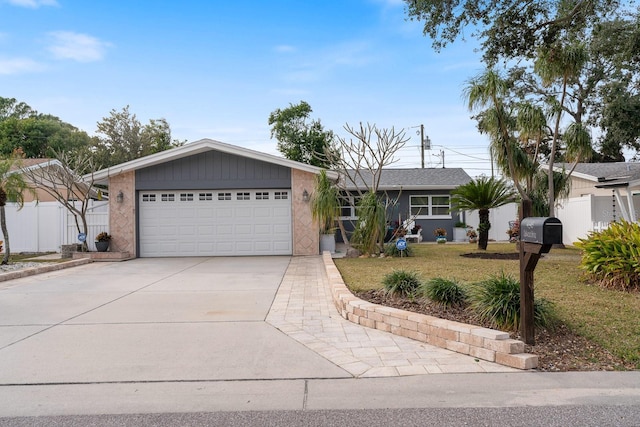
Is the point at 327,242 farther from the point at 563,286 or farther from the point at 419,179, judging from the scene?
the point at 563,286

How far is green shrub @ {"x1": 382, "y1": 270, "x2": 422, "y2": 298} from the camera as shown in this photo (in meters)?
7.17

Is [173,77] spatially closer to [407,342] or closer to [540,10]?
[540,10]

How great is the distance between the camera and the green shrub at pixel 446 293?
6.40 m

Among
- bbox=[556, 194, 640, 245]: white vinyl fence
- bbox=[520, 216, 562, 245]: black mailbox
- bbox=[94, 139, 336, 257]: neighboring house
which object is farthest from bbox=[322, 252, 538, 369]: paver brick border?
bbox=[556, 194, 640, 245]: white vinyl fence

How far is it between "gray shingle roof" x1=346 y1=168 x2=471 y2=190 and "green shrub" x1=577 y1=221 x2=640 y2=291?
11775 mm

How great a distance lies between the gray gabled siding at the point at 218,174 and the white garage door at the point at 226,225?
0.32 metres

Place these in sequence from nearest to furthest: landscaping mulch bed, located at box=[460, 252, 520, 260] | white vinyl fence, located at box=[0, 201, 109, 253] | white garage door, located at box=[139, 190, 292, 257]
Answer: landscaping mulch bed, located at box=[460, 252, 520, 260], white garage door, located at box=[139, 190, 292, 257], white vinyl fence, located at box=[0, 201, 109, 253]

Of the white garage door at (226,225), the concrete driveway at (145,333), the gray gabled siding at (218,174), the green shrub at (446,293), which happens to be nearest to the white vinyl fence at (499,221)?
the white garage door at (226,225)

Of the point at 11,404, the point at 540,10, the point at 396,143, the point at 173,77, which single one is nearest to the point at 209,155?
the point at 173,77

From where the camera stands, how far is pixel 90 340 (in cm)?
566

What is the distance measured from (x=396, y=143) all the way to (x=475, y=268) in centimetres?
451

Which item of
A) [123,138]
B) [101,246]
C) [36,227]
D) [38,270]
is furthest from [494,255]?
[123,138]

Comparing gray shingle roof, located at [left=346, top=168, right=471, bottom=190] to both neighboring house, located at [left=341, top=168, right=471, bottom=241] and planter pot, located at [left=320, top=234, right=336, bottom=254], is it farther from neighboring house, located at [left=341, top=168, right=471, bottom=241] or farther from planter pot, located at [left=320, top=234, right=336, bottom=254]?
planter pot, located at [left=320, top=234, right=336, bottom=254]

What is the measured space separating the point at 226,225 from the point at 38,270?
5.80 metres
